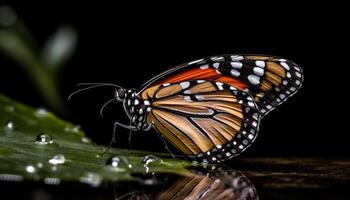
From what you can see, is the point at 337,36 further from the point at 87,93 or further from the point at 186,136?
the point at 186,136

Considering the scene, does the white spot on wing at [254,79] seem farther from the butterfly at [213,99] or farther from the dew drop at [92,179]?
the dew drop at [92,179]

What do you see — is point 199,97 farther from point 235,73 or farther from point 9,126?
point 9,126

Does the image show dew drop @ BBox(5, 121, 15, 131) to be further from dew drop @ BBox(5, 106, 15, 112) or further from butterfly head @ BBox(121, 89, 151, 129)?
butterfly head @ BBox(121, 89, 151, 129)

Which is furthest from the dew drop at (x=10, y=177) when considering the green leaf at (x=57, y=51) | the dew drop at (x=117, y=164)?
the green leaf at (x=57, y=51)

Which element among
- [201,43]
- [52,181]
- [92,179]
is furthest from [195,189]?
[201,43]

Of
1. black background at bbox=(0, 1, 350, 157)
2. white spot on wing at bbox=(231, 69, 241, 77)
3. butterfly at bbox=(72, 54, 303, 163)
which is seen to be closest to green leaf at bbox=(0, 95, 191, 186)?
butterfly at bbox=(72, 54, 303, 163)
